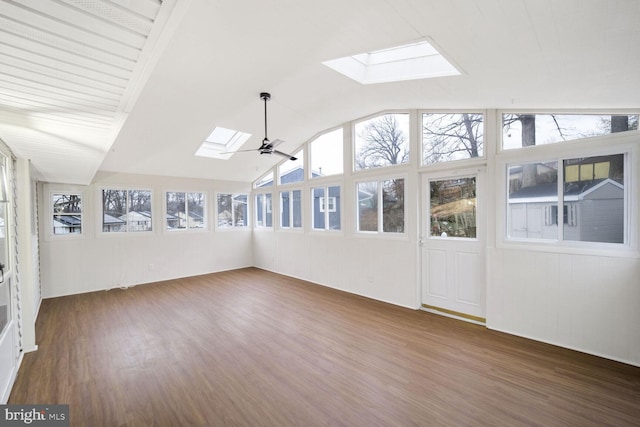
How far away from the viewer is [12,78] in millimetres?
1401

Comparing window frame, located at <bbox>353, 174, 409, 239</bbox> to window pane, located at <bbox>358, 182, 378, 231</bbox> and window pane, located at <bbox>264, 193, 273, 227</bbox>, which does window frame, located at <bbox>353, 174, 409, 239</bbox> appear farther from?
window pane, located at <bbox>264, 193, 273, 227</bbox>

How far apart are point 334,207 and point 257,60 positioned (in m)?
3.29

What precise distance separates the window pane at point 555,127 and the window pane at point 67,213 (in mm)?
7463

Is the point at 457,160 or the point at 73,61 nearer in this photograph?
the point at 73,61

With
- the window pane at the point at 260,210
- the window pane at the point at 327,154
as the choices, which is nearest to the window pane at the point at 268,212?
the window pane at the point at 260,210

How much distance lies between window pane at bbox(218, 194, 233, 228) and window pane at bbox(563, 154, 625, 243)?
6.84m

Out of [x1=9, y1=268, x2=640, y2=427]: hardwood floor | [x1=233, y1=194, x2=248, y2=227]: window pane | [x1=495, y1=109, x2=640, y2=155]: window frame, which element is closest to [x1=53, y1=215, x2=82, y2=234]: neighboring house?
[x1=9, y1=268, x2=640, y2=427]: hardwood floor

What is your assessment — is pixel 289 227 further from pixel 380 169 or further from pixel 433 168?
pixel 433 168

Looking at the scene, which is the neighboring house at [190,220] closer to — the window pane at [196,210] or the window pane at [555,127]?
the window pane at [196,210]

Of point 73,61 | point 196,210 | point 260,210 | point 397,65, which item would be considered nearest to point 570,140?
point 397,65

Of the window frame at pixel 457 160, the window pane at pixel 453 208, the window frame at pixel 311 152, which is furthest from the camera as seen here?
the window frame at pixel 311 152

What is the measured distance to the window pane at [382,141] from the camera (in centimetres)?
463

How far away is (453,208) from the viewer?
411cm

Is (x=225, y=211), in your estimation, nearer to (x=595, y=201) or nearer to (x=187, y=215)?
(x=187, y=215)
